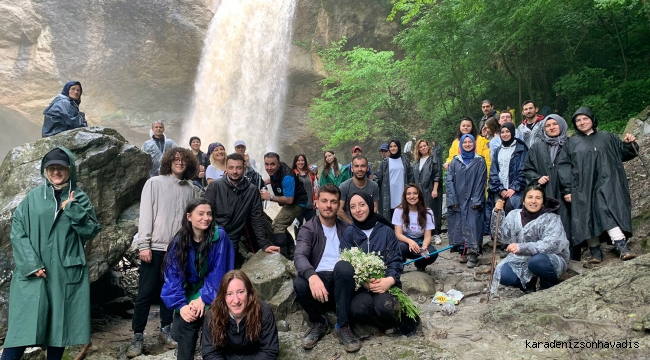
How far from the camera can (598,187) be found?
5094 mm

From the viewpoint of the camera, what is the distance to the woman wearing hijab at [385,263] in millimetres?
3650

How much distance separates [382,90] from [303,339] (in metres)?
14.9

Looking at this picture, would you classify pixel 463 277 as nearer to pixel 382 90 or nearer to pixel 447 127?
pixel 447 127

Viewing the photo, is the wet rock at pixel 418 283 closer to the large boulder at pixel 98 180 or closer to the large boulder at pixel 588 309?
the large boulder at pixel 588 309

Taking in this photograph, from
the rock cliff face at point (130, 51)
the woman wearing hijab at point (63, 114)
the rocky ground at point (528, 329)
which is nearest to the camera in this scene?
the rocky ground at point (528, 329)

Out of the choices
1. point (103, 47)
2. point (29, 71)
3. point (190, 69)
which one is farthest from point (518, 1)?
point (29, 71)

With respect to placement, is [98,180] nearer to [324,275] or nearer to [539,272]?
[324,275]

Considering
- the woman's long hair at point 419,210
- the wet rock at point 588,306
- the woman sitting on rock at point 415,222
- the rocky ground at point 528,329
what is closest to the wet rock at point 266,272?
the rocky ground at point 528,329

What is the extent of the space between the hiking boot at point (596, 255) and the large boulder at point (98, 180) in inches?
222

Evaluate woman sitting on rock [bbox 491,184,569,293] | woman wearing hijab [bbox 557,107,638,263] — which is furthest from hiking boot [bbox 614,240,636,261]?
woman sitting on rock [bbox 491,184,569,293]

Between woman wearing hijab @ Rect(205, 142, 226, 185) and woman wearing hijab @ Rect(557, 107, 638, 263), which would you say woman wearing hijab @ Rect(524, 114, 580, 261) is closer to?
woman wearing hijab @ Rect(557, 107, 638, 263)

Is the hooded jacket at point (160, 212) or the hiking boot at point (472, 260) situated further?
the hiking boot at point (472, 260)

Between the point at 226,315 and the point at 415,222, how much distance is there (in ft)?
10.4

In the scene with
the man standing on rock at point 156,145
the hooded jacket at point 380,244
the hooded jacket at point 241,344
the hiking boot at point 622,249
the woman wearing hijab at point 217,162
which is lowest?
the hooded jacket at point 241,344
